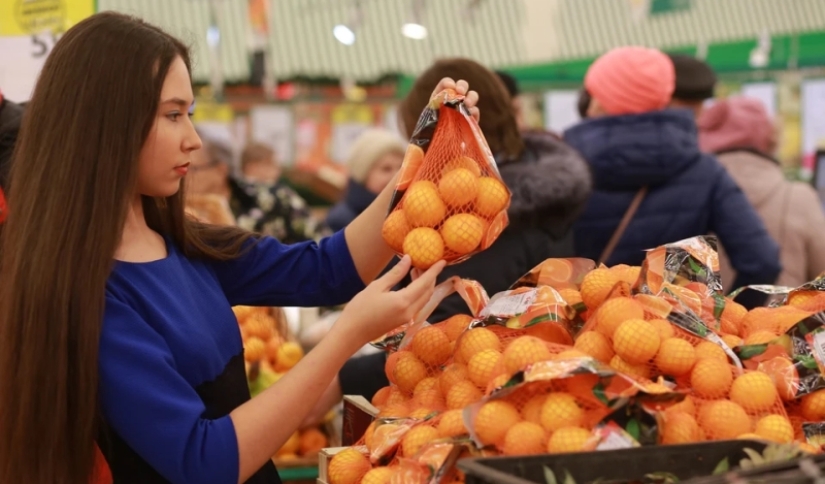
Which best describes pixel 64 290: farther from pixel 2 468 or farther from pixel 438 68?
pixel 438 68

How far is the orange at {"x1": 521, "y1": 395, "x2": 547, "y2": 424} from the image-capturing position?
146 cm

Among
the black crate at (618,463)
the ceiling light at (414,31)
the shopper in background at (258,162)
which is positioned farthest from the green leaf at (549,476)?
the ceiling light at (414,31)

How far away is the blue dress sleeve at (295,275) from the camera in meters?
2.09

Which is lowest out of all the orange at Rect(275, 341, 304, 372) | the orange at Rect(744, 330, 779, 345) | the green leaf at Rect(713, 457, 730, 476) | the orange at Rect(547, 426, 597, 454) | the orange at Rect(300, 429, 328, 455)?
the orange at Rect(300, 429, 328, 455)

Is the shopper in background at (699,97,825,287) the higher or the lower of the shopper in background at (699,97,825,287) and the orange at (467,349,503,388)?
the lower

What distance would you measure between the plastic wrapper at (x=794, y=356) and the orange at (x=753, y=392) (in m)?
0.06

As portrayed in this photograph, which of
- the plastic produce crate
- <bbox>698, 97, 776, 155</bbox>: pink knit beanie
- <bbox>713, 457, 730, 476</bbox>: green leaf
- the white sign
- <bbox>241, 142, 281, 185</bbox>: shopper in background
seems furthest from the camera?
the white sign

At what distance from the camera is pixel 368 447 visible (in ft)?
5.69

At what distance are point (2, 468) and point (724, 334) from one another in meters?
1.30

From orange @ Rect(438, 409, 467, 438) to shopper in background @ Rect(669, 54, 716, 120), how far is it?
2.80m

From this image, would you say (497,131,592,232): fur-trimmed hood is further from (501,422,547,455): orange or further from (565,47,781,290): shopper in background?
(501,422,547,455): orange

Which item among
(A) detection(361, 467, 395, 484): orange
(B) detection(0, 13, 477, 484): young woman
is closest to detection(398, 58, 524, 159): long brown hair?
(B) detection(0, 13, 477, 484): young woman

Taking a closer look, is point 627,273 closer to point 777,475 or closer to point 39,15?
point 777,475

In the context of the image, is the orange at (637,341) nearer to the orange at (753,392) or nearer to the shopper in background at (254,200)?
the orange at (753,392)
